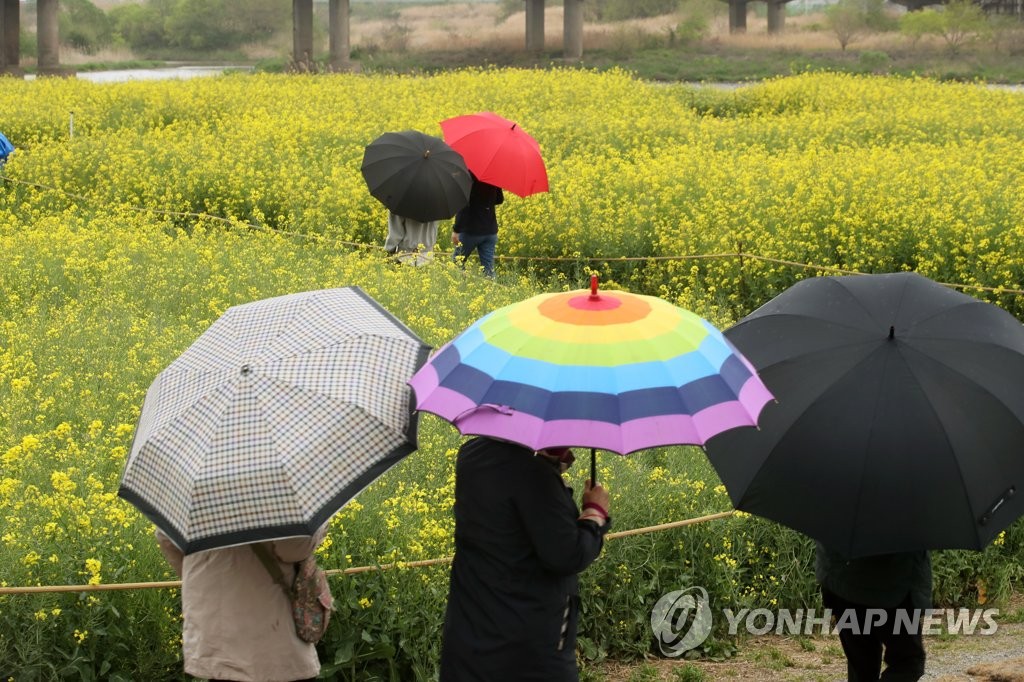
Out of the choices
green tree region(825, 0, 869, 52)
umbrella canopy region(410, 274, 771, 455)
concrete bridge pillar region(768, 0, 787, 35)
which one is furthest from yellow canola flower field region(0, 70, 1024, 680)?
concrete bridge pillar region(768, 0, 787, 35)

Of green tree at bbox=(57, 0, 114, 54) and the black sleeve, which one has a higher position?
green tree at bbox=(57, 0, 114, 54)

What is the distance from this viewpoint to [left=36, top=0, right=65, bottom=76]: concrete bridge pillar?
3978 centimetres

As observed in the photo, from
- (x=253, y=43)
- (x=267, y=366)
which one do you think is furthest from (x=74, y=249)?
(x=253, y=43)

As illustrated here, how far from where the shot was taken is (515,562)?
336 centimetres

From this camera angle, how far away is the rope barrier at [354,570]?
14.9ft

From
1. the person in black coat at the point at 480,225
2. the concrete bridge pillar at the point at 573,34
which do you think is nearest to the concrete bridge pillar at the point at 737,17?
the concrete bridge pillar at the point at 573,34

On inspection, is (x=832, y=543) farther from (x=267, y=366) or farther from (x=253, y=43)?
(x=253, y=43)

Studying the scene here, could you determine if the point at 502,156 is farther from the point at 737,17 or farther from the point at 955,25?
the point at 737,17

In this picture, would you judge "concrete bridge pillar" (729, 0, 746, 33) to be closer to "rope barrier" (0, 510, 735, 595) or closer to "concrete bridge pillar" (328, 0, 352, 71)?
"concrete bridge pillar" (328, 0, 352, 71)

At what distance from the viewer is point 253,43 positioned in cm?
7344

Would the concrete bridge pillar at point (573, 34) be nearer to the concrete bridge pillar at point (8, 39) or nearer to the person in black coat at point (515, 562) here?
the concrete bridge pillar at point (8, 39)

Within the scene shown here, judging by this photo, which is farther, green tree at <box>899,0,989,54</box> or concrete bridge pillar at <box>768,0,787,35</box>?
concrete bridge pillar at <box>768,0,787,35</box>

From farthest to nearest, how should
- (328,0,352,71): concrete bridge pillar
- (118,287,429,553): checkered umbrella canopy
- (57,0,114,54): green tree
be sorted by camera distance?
(57,0,114,54): green tree < (328,0,352,71): concrete bridge pillar < (118,287,429,553): checkered umbrella canopy

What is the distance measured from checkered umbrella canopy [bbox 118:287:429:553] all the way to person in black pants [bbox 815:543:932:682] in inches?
57.0
